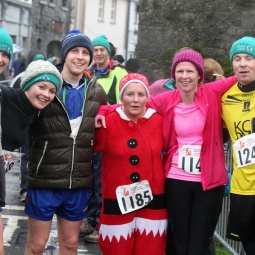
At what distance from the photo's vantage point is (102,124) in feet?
16.3

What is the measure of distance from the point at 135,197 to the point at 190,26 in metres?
7.17

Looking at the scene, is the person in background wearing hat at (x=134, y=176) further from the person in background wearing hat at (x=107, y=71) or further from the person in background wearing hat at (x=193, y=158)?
the person in background wearing hat at (x=107, y=71)

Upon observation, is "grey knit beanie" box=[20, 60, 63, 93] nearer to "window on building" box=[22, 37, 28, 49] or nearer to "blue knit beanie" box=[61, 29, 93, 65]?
"blue knit beanie" box=[61, 29, 93, 65]

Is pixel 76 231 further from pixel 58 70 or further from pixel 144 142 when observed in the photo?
pixel 58 70

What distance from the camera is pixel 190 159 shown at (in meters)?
4.88

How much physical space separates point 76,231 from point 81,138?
2.41ft

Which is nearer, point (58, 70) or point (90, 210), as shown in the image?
point (58, 70)

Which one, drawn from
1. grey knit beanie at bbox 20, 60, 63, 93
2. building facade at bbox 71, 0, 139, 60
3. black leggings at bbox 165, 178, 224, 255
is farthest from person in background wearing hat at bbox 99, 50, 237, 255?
building facade at bbox 71, 0, 139, 60

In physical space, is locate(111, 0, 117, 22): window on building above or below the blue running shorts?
above

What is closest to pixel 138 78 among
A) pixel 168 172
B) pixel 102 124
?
pixel 102 124

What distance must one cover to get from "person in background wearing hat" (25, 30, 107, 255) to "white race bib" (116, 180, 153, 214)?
1.06 ft

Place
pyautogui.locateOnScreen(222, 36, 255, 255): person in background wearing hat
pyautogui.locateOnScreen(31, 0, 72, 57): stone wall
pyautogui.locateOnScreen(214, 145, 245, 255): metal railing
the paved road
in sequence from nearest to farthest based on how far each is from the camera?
pyautogui.locateOnScreen(222, 36, 255, 255): person in background wearing hat → pyautogui.locateOnScreen(214, 145, 245, 255): metal railing → the paved road → pyautogui.locateOnScreen(31, 0, 72, 57): stone wall

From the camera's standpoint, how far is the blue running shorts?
4.86 m

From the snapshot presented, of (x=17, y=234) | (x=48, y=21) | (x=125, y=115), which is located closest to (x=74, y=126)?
(x=125, y=115)
